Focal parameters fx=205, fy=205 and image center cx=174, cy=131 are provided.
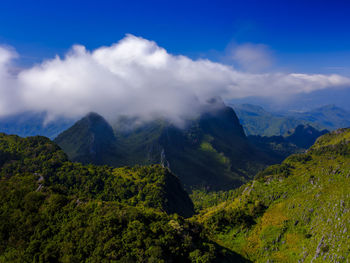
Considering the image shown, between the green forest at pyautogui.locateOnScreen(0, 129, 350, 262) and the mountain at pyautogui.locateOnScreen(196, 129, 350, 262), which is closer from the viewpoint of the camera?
the green forest at pyautogui.locateOnScreen(0, 129, 350, 262)

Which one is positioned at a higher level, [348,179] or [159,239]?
[159,239]

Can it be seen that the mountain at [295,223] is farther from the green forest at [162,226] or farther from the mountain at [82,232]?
the mountain at [82,232]

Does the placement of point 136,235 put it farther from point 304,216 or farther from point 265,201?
point 265,201

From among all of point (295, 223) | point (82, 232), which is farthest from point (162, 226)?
point (295, 223)

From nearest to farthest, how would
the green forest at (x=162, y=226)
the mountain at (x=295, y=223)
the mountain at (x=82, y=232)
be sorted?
the mountain at (x=82, y=232) → the green forest at (x=162, y=226) → the mountain at (x=295, y=223)

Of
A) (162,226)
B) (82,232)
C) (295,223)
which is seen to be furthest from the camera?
(295,223)

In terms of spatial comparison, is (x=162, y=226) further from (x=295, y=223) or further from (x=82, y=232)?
(x=295, y=223)

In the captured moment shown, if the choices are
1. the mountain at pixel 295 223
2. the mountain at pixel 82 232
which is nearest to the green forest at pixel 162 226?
the mountain at pixel 82 232

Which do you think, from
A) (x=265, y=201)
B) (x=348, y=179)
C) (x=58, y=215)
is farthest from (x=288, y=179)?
(x=58, y=215)

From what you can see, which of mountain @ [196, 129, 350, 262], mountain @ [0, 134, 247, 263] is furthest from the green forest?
mountain @ [196, 129, 350, 262]

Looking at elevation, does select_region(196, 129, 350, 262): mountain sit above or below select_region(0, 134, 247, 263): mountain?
below

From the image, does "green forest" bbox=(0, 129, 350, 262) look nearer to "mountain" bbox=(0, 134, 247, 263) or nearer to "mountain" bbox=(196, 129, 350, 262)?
"mountain" bbox=(0, 134, 247, 263)
